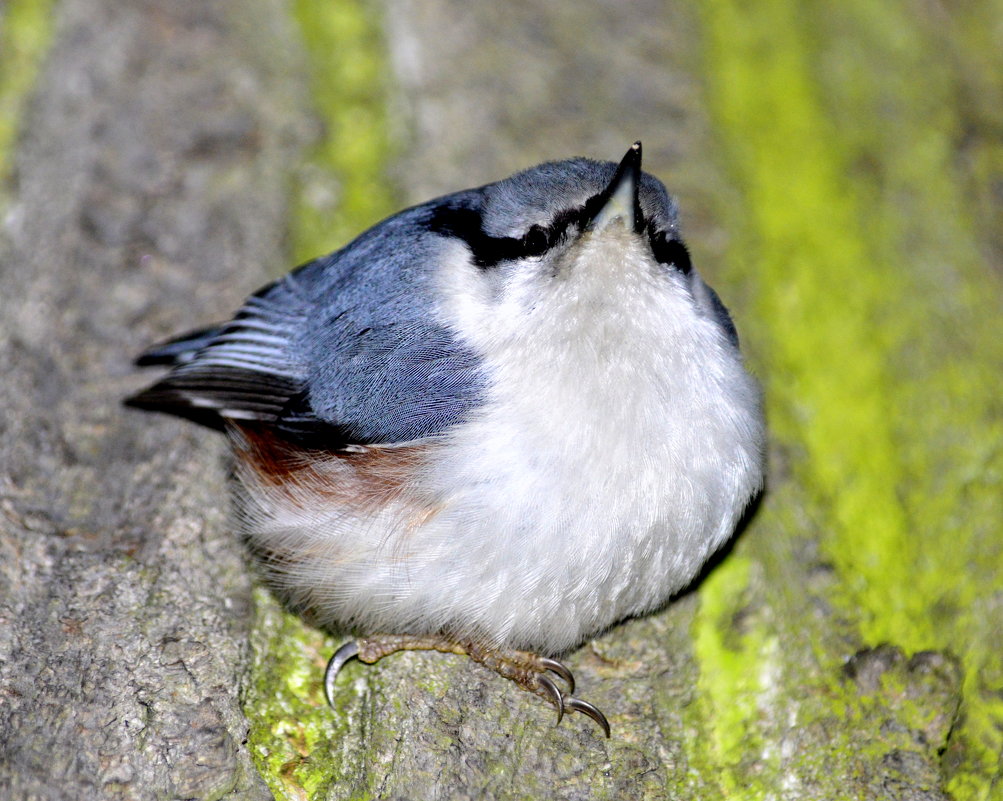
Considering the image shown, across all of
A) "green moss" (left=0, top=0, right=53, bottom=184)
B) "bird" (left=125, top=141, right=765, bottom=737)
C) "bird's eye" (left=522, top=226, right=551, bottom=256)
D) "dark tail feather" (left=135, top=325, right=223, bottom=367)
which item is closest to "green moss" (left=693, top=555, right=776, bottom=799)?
"bird" (left=125, top=141, right=765, bottom=737)

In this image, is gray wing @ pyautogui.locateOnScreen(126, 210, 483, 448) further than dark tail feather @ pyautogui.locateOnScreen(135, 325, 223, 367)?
No

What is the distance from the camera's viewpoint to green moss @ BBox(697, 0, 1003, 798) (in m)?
3.09

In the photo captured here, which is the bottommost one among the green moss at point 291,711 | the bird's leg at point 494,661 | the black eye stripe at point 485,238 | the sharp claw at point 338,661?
the green moss at point 291,711

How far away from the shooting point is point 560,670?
2861mm

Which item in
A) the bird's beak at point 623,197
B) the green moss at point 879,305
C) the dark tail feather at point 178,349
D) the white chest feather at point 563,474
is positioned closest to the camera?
the bird's beak at point 623,197

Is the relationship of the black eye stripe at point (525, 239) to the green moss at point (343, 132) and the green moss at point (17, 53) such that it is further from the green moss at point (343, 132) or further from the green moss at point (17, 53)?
the green moss at point (17, 53)

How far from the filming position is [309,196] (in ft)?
13.7

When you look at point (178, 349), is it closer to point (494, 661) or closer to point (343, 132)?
point (343, 132)

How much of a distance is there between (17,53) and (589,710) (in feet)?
11.9

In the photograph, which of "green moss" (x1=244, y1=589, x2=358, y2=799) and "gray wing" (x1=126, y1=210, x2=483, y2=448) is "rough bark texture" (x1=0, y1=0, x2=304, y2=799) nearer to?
"green moss" (x1=244, y1=589, x2=358, y2=799)

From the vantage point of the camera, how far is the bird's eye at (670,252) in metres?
2.69

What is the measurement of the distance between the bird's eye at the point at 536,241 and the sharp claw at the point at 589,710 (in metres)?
1.20

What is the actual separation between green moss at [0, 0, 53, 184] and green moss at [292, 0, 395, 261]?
1125 mm

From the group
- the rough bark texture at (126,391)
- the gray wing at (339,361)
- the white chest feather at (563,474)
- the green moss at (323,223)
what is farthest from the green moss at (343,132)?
the white chest feather at (563,474)
